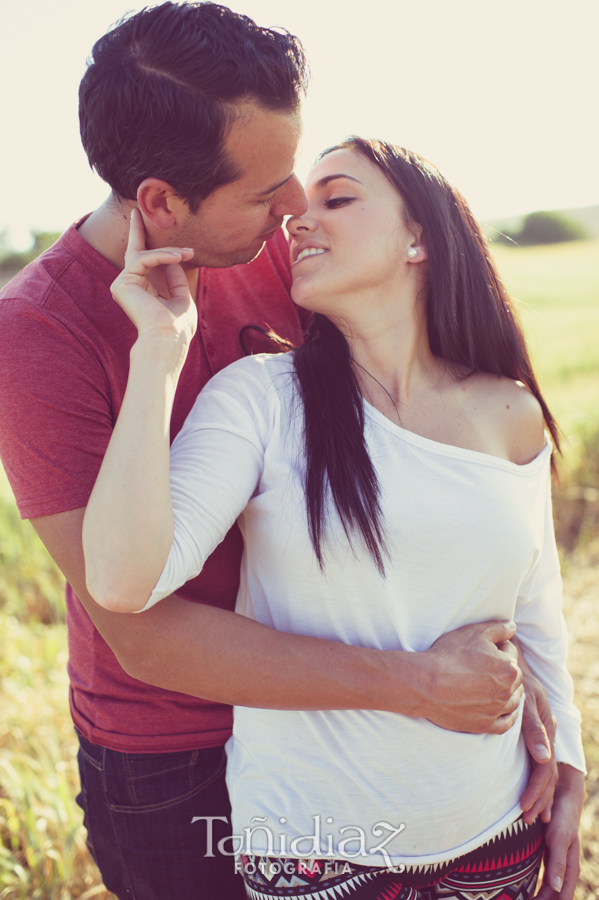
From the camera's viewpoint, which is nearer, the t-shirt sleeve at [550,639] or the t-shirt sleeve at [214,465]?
the t-shirt sleeve at [214,465]

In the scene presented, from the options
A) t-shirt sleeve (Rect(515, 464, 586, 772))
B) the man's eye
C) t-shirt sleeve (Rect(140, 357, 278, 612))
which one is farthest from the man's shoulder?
t-shirt sleeve (Rect(515, 464, 586, 772))

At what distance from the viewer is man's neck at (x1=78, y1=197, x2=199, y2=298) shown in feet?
5.54

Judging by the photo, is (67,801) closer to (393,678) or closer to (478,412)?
(393,678)

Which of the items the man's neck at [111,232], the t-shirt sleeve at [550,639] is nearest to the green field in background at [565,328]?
the t-shirt sleeve at [550,639]

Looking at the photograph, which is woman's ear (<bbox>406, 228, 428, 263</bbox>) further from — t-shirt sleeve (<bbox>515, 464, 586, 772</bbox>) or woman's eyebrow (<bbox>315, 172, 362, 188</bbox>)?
t-shirt sleeve (<bbox>515, 464, 586, 772</bbox>)

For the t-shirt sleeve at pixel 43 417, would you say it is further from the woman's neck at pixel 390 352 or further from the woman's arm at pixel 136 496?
the woman's neck at pixel 390 352

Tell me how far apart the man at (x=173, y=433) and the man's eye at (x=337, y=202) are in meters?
0.09

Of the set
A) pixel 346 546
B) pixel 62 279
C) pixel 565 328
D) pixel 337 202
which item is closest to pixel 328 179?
pixel 337 202

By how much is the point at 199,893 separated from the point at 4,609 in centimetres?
333

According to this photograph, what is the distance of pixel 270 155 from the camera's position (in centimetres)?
170

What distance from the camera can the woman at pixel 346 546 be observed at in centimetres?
138

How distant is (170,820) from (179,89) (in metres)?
1.85

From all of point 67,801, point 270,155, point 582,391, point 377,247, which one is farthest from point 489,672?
point 582,391

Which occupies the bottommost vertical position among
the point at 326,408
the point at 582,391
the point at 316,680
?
the point at 582,391
